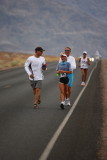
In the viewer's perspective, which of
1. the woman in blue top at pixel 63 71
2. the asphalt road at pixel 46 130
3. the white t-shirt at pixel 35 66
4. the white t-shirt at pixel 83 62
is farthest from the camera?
the white t-shirt at pixel 83 62

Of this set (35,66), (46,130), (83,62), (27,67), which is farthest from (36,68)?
(83,62)

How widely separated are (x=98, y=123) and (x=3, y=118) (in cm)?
253

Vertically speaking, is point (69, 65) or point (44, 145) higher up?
point (69, 65)

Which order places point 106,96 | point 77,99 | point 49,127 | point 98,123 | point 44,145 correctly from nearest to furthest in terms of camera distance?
1. point 44,145
2. point 49,127
3. point 98,123
4. point 77,99
5. point 106,96

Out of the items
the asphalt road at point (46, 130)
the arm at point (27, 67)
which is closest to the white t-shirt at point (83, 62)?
the asphalt road at point (46, 130)

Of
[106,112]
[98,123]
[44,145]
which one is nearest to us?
[44,145]

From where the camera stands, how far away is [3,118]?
11.0 m

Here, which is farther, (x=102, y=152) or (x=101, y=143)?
(x=101, y=143)

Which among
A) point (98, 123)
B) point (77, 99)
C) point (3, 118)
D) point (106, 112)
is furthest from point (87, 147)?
point (77, 99)

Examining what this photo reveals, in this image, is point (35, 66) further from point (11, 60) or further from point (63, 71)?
point (11, 60)

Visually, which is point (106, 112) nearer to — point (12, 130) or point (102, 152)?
point (12, 130)

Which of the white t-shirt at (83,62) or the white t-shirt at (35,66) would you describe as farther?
the white t-shirt at (83,62)

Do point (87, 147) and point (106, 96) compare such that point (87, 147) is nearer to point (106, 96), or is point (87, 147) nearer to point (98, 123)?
point (98, 123)

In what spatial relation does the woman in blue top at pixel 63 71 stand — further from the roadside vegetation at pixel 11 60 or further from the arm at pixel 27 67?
the roadside vegetation at pixel 11 60
